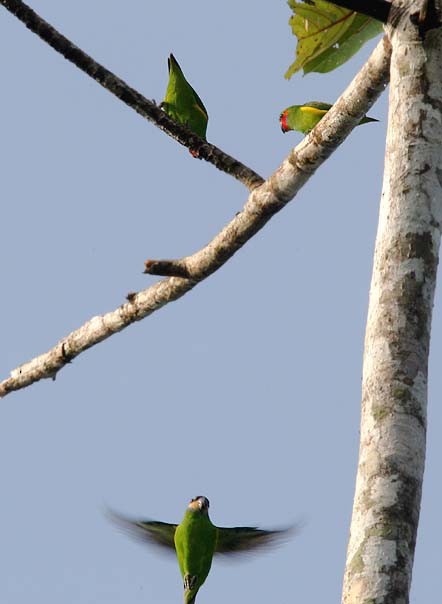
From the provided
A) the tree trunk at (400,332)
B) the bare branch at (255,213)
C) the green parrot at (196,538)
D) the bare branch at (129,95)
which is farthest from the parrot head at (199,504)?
the tree trunk at (400,332)

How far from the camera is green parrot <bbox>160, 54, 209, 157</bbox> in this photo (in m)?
6.55

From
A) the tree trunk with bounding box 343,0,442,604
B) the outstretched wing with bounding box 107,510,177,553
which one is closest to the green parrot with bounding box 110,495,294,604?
the outstretched wing with bounding box 107,510,177,553

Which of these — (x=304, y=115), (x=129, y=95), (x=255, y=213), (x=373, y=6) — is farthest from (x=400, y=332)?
(x=304, y=115)

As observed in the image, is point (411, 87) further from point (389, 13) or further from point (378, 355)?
point (378, 355)

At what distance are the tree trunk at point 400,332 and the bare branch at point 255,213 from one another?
0.31 meters

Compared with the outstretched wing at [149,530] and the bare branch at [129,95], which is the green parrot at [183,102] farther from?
the outstretched wing at [149,530]

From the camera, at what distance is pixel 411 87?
3.34 meters

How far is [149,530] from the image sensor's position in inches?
222

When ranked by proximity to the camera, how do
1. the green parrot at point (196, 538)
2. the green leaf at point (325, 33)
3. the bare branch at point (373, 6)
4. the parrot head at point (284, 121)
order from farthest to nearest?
1. the parrot head at point (284, 121)
2. the green parrot at point (196, 538)
3. the green leaf at point (325, 33)
4. the bare branch at point (373, 6)

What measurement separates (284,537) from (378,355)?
264 centimetres

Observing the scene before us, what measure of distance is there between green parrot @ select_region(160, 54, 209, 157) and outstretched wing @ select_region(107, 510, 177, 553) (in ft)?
7.72

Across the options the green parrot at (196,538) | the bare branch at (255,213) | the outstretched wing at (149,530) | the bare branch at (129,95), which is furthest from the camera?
the outstretched wing at (149,530)

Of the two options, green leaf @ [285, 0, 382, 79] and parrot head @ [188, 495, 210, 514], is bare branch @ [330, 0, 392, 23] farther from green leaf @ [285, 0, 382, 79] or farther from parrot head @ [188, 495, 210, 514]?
parrot head @ [188, 495, 210, 514]

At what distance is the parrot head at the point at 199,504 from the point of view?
578 cm
